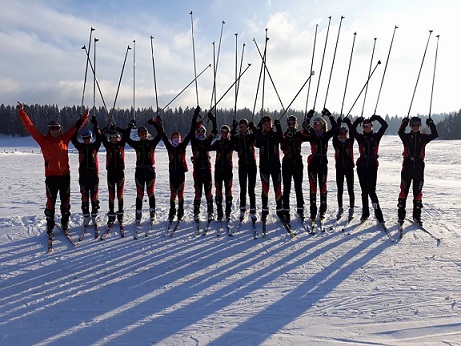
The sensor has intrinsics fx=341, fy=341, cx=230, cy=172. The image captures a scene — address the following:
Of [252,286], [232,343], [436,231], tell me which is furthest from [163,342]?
[436,231]

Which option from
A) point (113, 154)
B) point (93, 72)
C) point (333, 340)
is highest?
point (93, 72)

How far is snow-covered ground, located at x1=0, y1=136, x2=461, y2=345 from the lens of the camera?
3.55 metres

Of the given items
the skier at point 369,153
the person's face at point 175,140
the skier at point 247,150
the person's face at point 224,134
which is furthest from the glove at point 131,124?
the skier at point 369,153

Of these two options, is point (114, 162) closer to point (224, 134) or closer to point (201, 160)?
point (201, 160)

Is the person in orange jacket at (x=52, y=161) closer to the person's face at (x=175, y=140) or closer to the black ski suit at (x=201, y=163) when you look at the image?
the person's face at (x=175, y=140)

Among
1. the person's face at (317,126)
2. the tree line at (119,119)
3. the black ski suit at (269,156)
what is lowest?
the black ski suit at (269,156)

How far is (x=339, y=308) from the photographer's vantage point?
13.3 ft

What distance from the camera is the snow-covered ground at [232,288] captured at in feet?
11.7

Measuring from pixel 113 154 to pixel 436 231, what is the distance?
6903 mm

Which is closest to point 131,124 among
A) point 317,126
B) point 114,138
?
point 114,138

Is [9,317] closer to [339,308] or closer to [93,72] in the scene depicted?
[339,308]

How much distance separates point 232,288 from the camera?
4.61 m

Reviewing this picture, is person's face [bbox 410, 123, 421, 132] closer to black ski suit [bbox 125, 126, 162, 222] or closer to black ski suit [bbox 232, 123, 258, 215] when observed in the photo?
black ski suit [bbox 232, 123, 258, 215]

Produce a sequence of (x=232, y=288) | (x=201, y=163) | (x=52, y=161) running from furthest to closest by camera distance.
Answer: (x=201, y=163) < (x=52, y=161) < (x=232, y=288)
